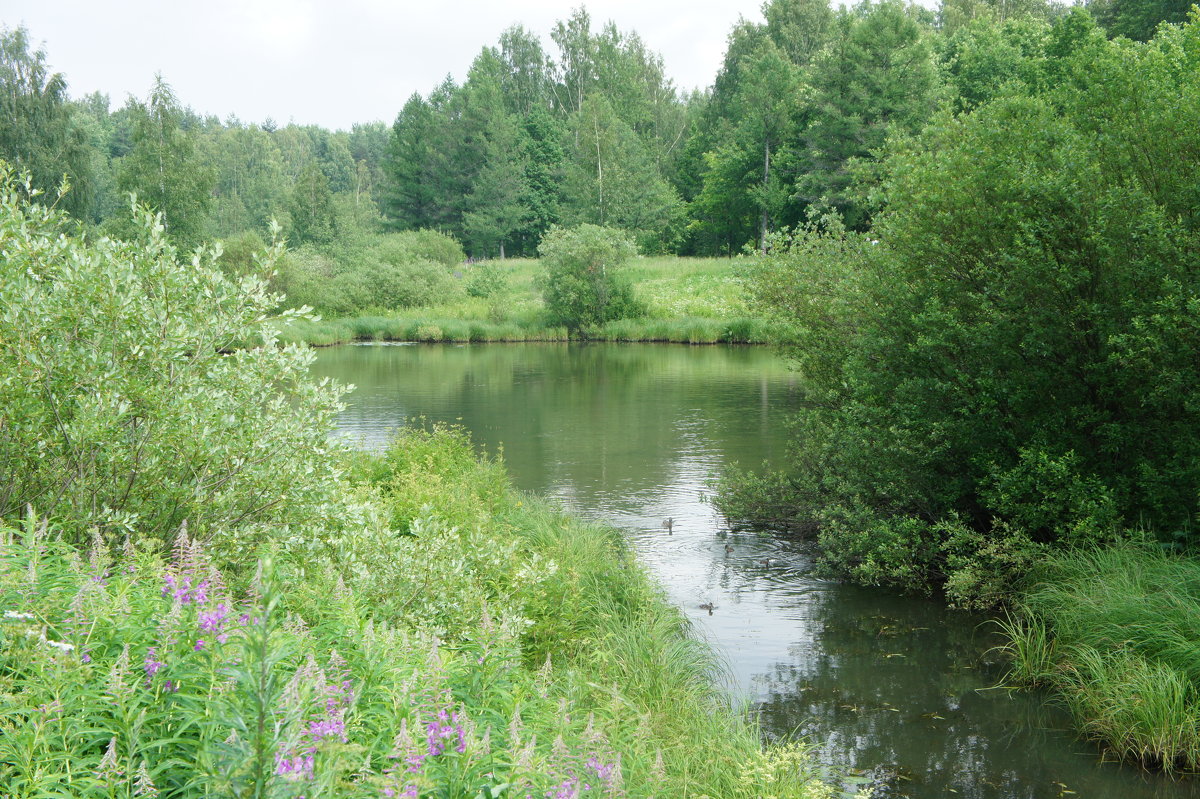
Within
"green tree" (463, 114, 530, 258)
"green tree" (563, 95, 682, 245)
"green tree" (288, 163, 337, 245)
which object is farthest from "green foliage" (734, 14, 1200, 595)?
"green tree" (463, 114, 530, 258)

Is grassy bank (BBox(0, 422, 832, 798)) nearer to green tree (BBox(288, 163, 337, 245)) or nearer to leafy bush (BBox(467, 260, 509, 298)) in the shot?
leafy bush (BBox(467, 260, 509, 298))

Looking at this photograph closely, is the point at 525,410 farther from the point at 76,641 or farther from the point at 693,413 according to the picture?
the point at 76,641

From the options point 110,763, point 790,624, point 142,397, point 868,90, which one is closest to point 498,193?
point 868,90

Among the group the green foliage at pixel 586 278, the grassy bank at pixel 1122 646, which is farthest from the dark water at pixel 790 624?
the green foliage at pixel 586 278

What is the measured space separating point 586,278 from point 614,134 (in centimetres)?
2073

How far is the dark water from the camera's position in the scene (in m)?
7.59

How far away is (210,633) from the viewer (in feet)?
12.7

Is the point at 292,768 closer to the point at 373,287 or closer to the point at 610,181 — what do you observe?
the point at 373,287

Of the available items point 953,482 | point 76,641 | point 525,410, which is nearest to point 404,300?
point 525,410

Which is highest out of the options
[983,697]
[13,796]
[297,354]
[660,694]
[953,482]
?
[297,354]

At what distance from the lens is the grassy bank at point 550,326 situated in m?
45.2

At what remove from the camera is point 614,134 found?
6394cm

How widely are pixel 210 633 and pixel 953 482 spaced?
31.4 feet

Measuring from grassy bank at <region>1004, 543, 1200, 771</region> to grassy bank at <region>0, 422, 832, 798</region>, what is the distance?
2.78 m
